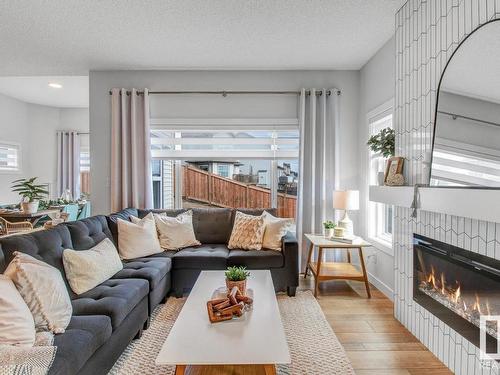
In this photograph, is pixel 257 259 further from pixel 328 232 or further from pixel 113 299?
pixel 113 299

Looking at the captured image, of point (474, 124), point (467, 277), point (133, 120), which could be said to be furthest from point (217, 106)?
point (467, 277)

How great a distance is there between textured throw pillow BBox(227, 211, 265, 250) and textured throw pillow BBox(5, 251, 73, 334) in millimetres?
1876

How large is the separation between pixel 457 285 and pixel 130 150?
12.5ft

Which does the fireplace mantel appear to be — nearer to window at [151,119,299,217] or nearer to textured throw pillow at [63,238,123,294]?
window at [151,119,299,217]

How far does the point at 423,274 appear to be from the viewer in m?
2.33

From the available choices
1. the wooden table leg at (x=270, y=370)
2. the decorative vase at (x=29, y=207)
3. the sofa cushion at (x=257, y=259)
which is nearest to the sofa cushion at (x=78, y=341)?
the wooden table leg at (x=270, y=370)

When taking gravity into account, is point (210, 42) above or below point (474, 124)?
above

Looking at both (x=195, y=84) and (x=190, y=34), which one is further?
(x=195, y=84)

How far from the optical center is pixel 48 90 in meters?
5.33

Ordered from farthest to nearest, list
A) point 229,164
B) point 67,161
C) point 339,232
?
1. point 67,161
2. point 229,164
3. point 339,232

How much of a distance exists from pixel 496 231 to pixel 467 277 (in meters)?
0.39

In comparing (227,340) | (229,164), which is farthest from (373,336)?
(229,164)

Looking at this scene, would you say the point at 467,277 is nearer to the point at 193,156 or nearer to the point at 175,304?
A: the point at 175,304

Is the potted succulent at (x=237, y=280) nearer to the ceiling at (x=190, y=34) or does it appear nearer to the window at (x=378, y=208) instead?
the window at (x=378, y=208)
